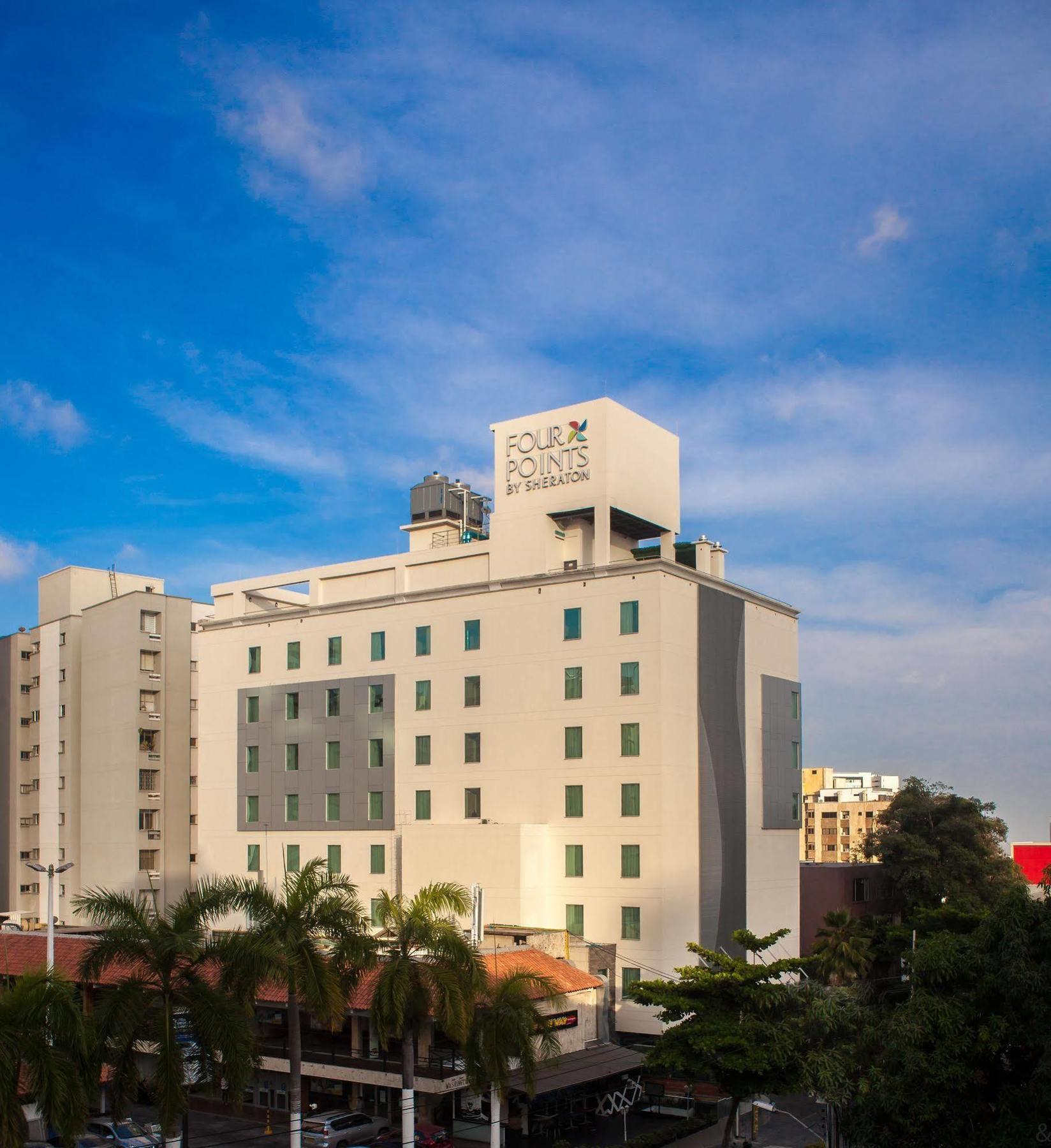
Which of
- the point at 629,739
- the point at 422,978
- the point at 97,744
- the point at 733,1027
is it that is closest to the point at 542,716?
the point at 629,739

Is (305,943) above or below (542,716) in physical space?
below

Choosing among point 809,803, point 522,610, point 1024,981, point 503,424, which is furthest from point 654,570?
point 809,803

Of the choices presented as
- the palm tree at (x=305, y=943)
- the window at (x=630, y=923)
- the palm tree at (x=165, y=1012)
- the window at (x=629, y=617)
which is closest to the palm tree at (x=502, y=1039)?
the palm tree at (x=305, y=943)

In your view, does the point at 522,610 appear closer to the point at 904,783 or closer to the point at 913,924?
the point at 913,924

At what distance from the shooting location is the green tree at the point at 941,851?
8050cm

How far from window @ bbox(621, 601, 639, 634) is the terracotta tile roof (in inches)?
652

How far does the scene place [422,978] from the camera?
39000mm

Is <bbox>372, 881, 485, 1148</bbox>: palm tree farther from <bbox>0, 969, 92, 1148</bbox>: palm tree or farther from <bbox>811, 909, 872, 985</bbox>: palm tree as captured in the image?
<bbox>811, 909, 872, 985</bbox>: palm tree

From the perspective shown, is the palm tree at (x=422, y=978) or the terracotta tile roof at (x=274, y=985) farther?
the terracotta tile roof at (x=274, y=985)

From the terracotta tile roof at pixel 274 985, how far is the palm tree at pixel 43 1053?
48.7 feet

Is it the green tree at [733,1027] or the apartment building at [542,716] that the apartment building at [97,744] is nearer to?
the apartment building at [542,716]

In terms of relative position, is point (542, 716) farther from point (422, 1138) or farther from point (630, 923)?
point (422, 1138)

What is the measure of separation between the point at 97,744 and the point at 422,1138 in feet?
144

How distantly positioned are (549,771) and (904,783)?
116 ft
